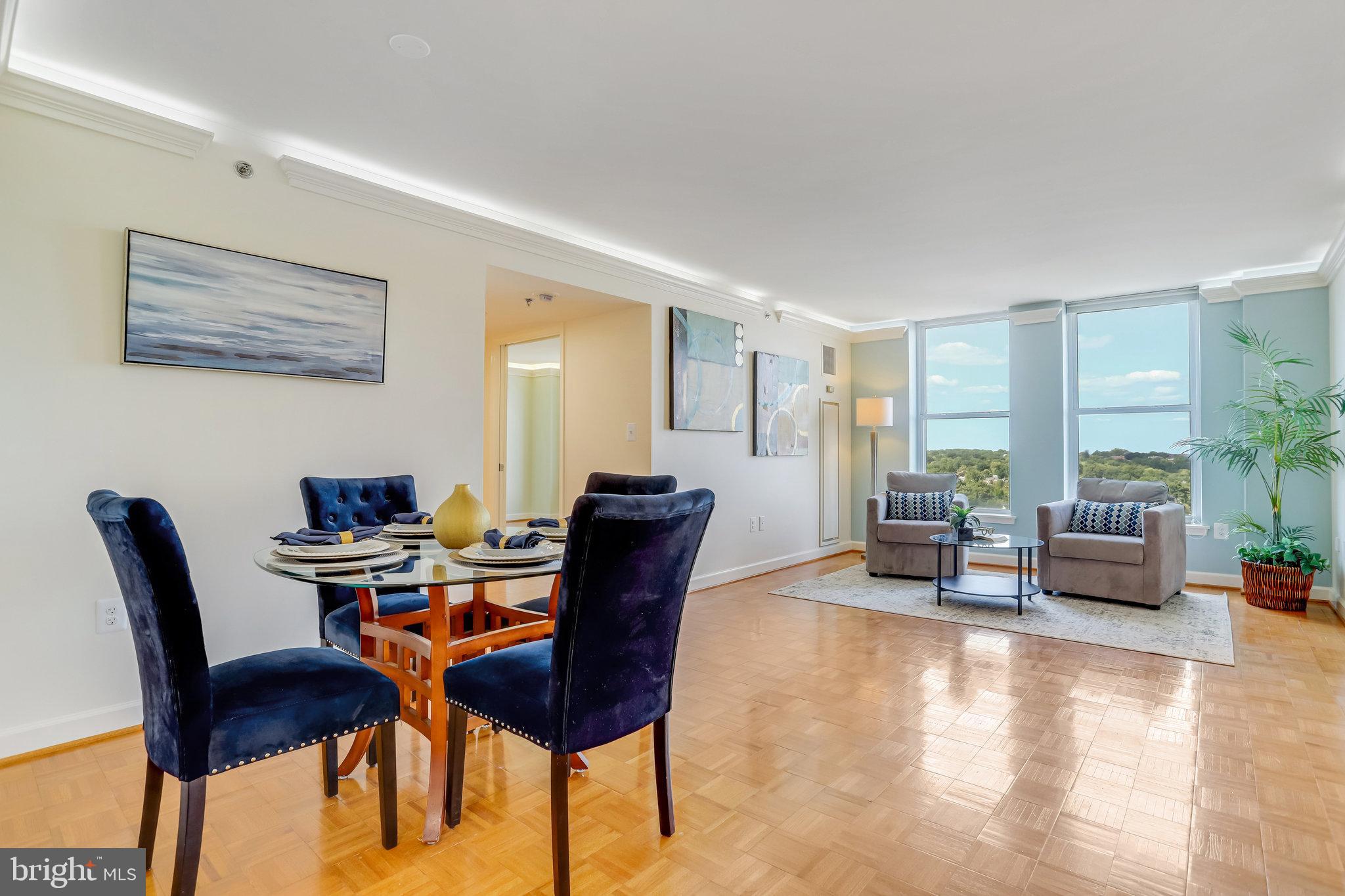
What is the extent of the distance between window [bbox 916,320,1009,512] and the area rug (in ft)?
5.54

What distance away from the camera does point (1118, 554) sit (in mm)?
4574

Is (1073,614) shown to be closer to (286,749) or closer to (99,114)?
(286,749)

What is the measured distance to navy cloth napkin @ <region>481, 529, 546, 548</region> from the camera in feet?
6.46

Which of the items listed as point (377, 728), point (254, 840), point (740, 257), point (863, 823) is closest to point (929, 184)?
point (740, 257)

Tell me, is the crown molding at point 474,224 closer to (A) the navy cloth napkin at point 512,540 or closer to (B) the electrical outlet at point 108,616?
(B) the electrical outlet at point 108,616

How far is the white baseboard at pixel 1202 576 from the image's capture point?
4.86 meters

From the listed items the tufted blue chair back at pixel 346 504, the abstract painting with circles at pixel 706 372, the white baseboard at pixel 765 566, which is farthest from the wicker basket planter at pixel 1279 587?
the tufted blue chair back at pixel 346 504

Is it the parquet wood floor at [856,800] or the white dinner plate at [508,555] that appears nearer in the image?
the parquet wood floor at [856,800]

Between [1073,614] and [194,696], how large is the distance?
4.64 m

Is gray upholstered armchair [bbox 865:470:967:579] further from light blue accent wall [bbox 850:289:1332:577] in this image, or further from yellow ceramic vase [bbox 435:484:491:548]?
yellow ceramic vase [bbox 435:484:491:548]

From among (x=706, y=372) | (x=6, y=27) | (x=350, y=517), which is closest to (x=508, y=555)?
(x=350, y=517)

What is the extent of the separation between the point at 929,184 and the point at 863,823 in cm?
A: 287

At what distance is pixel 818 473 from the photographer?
263 inches

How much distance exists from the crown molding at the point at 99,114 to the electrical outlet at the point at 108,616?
1731 mm
